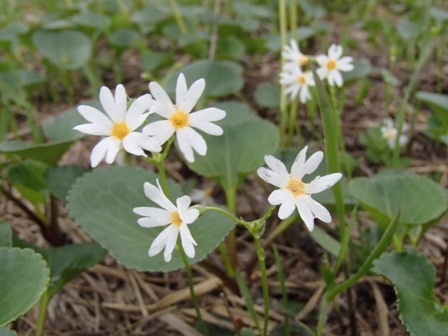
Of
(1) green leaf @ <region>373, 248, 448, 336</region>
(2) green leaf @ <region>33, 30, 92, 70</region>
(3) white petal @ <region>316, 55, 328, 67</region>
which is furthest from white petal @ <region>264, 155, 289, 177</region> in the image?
(2) green leaf @ <region>33, 30, 92, 70</region>

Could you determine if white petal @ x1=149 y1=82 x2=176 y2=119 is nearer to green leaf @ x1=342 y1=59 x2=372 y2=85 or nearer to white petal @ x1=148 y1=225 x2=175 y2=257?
white petal @ x1=148 y1=225 x2=175 y2=257

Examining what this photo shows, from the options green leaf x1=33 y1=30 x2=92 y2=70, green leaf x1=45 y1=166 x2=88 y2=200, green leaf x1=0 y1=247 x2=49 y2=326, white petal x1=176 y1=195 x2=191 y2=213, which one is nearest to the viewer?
white petal x1=176 y1=195 x2=191 y2=213

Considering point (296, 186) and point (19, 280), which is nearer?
point (296, 186)

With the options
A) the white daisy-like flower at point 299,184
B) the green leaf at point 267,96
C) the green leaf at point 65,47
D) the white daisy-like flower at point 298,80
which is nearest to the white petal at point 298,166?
the white daisy-like flower at point 299,184

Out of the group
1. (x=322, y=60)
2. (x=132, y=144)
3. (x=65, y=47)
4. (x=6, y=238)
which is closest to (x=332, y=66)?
(x=322, y=60)

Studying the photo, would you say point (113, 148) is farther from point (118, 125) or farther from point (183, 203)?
point (183, 203)

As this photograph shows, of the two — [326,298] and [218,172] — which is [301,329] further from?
[218,172]

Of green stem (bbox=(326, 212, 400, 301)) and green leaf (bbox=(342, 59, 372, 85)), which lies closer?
green stem (bbox=(326, 212, 400, 301))
